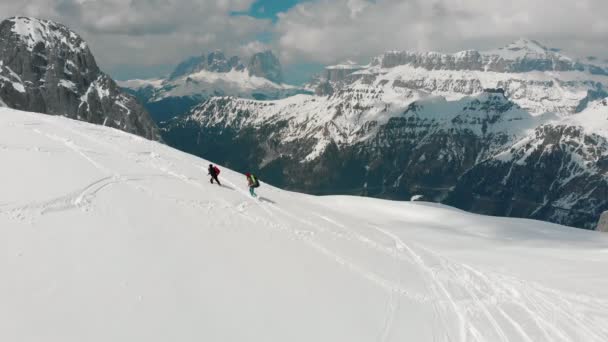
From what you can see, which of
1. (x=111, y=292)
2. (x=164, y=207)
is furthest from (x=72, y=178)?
(x=111, y=292)

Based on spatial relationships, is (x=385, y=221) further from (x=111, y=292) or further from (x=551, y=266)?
(x=111, y=292)

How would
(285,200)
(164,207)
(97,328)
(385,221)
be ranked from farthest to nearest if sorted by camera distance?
(385,221) → (285,200) → (164,207) → (97,328)

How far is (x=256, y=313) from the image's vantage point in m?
17.9

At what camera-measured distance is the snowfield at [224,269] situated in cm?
1579

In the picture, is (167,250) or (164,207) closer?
(167,250)

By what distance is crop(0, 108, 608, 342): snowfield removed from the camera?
622 inches

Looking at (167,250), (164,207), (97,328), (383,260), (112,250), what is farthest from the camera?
(383,260)

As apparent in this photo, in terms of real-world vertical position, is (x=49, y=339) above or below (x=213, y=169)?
below

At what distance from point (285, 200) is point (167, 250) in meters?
20.8

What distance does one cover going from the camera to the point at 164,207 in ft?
87.0

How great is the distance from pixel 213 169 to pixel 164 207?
11.3 m

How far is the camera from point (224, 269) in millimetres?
20750

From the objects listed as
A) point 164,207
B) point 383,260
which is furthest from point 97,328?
point 383,260

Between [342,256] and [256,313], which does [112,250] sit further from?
[342,256]
